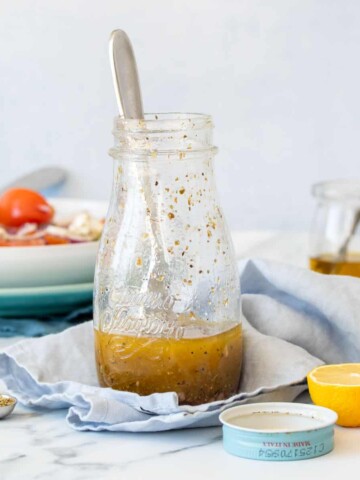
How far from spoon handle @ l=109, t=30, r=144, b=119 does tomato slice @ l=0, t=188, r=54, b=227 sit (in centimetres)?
54

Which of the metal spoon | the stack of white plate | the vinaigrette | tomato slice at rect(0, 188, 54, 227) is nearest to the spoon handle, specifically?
the metal spoon

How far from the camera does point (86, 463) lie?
0.70 meters

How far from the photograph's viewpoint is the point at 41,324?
1132 mm

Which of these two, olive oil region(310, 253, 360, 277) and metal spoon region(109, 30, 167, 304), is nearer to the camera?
metal spoon region(109, 30, 167, 304)

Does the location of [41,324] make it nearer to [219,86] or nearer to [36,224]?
[36,224]

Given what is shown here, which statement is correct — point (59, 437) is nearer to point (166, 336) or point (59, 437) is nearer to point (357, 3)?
point (166, 336)

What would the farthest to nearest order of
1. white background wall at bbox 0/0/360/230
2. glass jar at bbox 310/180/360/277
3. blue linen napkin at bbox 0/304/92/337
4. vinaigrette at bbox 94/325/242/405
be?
white background wall at bbox 0/0/360/230 → glass jar at bbox 310/180/360/277 → blue linen napkin at bbox 0/304/92/337 → vinaigrette at bbox 94/325/242/405

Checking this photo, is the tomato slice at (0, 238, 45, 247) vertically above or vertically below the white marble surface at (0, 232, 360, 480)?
above

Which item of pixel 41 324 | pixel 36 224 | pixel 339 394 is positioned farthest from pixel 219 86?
pixel 339 394

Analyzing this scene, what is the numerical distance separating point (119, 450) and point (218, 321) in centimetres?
14

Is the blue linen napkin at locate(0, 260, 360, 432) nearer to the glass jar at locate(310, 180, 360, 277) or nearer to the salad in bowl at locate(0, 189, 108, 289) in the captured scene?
the salad in bowl at locate(0, 189, 108, 289)

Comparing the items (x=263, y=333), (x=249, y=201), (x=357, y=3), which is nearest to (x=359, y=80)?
(x=357, y=3)

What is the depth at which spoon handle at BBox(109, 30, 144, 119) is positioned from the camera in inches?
31.6

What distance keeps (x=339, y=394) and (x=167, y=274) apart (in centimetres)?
16
